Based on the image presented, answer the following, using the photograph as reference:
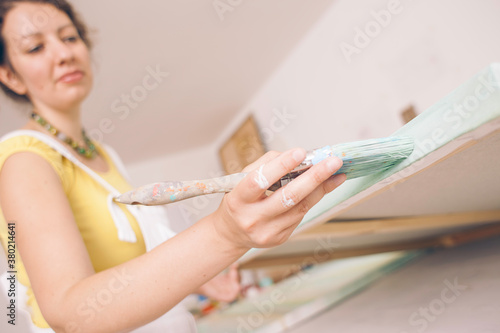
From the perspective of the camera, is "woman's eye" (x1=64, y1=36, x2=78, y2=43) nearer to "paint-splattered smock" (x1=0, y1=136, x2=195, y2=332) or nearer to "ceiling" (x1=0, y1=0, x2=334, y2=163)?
"paint-splattered smock" (x1=0, y1=136, x2=195, y2=332)

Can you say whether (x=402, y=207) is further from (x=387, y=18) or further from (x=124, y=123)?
(x=124, y=123)

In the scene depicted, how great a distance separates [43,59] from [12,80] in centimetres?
11

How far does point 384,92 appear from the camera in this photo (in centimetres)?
251

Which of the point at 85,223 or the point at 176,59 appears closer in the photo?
the point at 85,223

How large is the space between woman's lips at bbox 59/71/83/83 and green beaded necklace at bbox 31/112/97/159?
95 mm

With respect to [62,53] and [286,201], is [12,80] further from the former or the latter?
[286,201]

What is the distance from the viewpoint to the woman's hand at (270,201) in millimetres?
334

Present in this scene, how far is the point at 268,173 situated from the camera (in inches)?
13.2

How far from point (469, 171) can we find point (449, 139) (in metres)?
0.22

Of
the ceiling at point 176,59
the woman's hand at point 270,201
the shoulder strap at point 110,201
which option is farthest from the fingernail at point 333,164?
the ceiling at point 176,59

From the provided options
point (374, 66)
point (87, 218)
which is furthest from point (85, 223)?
point (374, 66)

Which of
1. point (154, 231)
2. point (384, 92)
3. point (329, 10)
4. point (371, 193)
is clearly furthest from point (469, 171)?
point (329, 10)

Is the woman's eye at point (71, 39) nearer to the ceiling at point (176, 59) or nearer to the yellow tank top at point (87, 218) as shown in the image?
the yellow tank top at point (87, 218)

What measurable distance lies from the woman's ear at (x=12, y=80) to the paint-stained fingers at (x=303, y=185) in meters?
0.66
